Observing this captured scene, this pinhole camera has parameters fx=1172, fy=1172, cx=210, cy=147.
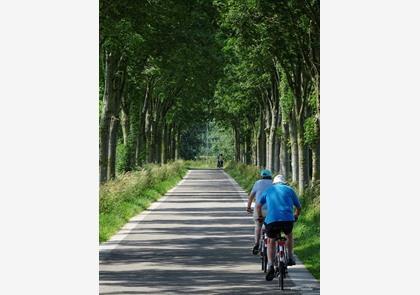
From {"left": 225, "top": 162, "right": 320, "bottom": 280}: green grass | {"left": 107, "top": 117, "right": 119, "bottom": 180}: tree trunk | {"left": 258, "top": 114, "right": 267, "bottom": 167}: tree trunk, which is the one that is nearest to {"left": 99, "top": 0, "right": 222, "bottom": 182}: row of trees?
{"left": 107, "top": 117, "right": 119, "bottom": 180}: tree trunk

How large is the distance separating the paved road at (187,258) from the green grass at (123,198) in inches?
13.7

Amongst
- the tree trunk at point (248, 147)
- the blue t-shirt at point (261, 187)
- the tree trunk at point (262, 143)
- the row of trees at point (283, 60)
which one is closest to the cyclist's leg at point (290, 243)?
the blue t-shirt at point (261, 187)

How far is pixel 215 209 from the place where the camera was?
3809 cm

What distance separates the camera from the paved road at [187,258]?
17.5 m

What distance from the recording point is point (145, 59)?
133ft

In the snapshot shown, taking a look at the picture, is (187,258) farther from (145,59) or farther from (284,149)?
(284,149)

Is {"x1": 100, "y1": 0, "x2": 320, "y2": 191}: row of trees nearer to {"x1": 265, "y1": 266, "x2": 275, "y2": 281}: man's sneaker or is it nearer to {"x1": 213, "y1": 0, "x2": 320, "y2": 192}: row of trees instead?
{"x1": 213, "y1": 0, "x2": 320, "y2": 192}: row of trees

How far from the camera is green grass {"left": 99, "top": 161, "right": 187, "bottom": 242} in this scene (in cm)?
2875

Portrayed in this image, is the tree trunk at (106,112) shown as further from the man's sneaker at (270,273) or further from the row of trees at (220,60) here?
the man's sneaker at (270,273)
